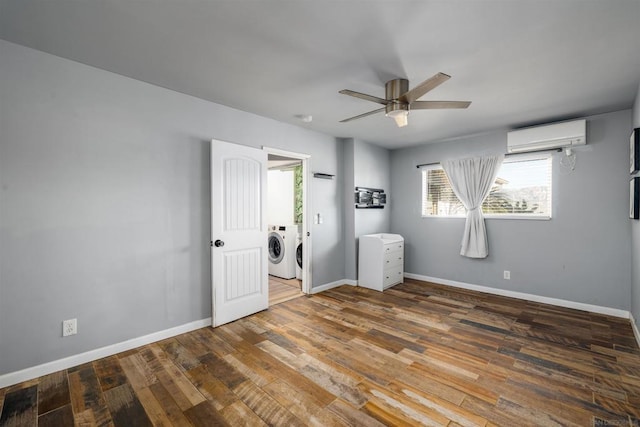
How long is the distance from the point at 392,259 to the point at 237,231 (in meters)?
2.66

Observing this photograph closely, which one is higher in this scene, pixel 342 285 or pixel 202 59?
pixel 202 59

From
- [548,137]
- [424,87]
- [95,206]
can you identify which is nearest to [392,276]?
[548,137]

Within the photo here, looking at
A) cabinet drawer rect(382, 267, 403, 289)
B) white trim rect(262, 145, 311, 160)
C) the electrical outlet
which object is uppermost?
white trim rect(262, 145, 311, 160)

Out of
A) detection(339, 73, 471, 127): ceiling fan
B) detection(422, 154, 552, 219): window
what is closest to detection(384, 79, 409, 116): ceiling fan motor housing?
detection(339, 73, 471, 127): ceiling fan

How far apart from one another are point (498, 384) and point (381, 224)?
3487 millimetres

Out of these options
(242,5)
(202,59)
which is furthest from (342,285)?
(242,5)

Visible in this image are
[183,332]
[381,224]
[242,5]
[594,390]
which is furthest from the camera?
[381,224]

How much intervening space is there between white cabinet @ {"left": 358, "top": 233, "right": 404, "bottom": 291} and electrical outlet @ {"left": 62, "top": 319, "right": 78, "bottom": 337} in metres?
3.66

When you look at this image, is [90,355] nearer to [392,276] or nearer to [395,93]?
[395,93]

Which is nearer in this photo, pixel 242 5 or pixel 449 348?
pixel 242 5

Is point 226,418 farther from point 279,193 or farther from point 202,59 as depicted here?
point 279,193

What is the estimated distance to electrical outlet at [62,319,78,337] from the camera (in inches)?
91.0

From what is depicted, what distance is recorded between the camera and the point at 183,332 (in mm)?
2979

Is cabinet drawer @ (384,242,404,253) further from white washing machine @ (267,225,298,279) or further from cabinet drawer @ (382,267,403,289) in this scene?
white washing machine @ (267,225,298,279)
